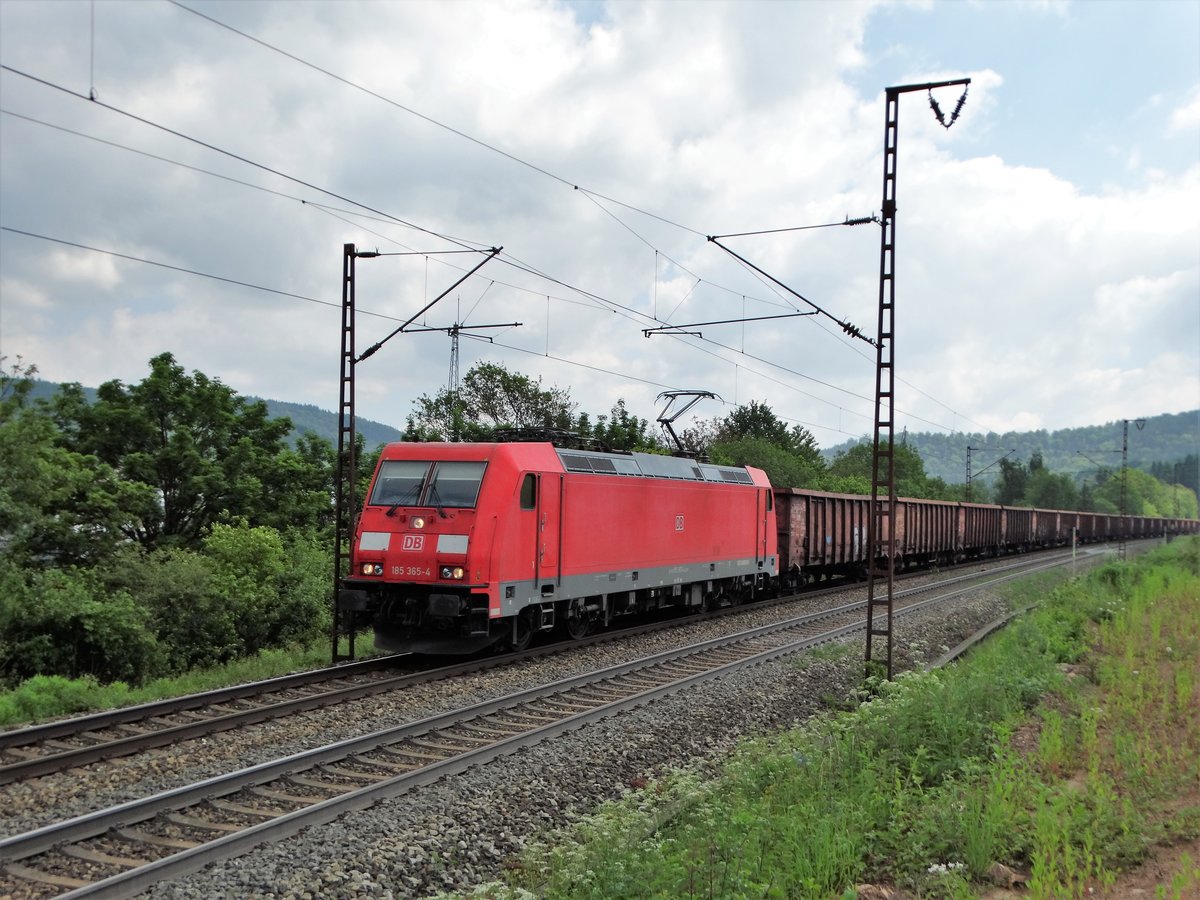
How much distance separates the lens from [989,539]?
44.5 meters

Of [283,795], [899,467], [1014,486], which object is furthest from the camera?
[1014,486]

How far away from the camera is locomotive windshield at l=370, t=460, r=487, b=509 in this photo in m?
13.6

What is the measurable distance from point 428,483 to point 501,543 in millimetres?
1589

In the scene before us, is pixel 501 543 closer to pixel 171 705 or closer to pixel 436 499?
pixel 436 499

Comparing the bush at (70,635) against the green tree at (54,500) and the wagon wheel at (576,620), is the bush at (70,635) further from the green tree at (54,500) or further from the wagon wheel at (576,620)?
the wagon wheel at (576,620)

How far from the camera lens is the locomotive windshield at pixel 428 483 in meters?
13.6

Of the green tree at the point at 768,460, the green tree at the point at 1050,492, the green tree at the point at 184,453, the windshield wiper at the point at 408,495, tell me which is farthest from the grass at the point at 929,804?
the green tree at the point at 1050,492

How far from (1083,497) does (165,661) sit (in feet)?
413

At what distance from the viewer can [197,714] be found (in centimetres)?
1016

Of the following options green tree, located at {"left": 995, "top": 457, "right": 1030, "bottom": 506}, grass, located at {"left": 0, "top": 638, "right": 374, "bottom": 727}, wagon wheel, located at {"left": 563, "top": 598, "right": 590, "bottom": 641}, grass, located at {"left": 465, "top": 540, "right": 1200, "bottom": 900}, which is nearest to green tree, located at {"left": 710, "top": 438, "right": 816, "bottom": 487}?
wagon wheel, located at {"left": 563, "top": 598, "right": 590, "bottom": 641}

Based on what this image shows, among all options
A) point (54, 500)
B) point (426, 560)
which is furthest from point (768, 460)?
point (426, 560)

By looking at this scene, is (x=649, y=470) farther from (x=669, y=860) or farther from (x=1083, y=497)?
(x=1083, y=497)

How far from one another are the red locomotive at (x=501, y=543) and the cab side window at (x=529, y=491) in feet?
0.09

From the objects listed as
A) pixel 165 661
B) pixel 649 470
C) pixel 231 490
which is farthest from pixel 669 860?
pixel 231 490
